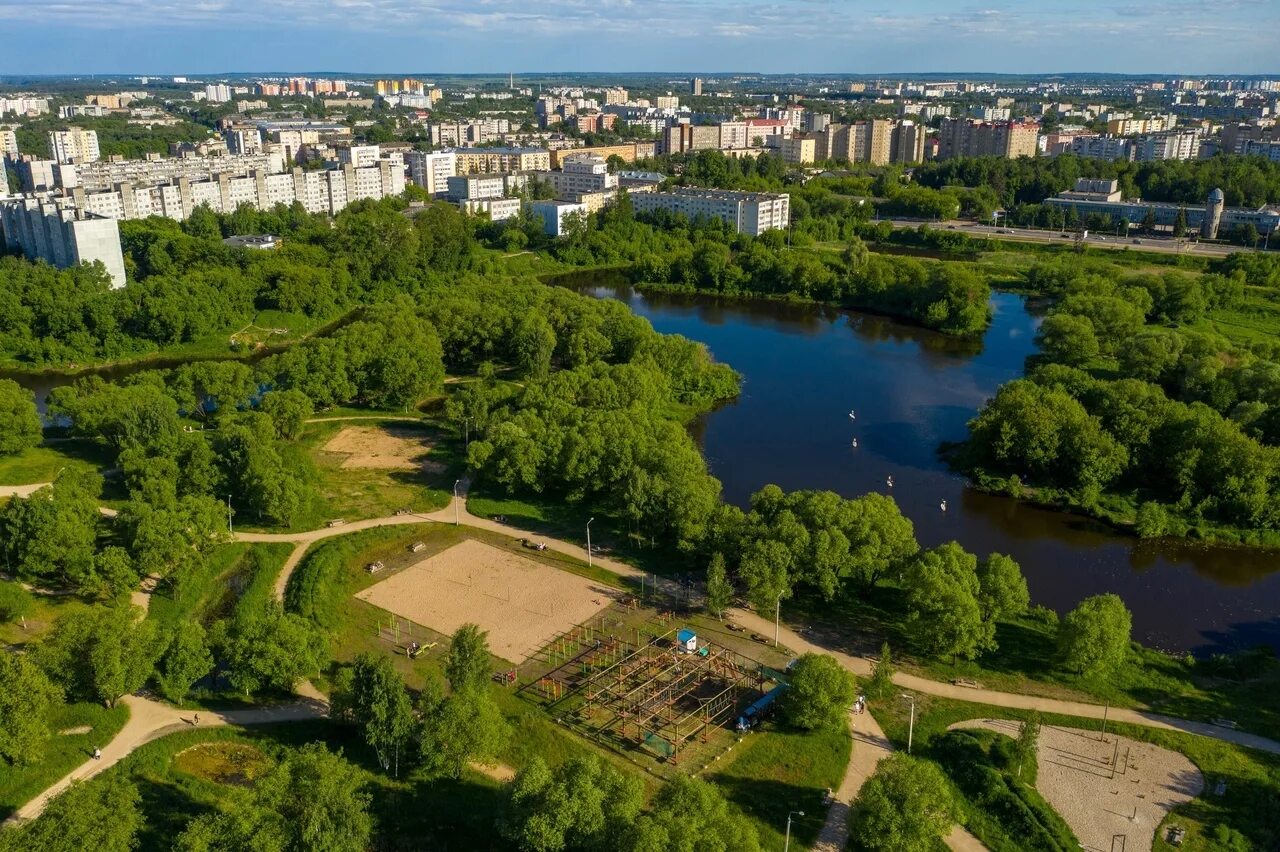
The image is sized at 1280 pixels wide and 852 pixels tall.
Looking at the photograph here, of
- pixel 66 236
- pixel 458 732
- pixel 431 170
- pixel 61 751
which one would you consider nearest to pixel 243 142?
pixel 431 170

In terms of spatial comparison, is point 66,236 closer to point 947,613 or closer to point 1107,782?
point 947,613

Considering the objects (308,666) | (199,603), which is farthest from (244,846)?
(199,603)

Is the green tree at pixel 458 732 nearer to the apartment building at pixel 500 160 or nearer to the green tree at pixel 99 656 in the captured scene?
the green tree at pixel 99 656

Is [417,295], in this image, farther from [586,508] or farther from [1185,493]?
[1185,493]

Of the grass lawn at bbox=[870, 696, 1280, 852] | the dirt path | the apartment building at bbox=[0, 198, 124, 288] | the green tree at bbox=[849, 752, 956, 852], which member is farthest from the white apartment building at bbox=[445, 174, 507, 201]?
the green tree at bbox=[849, 752, 956, 852]

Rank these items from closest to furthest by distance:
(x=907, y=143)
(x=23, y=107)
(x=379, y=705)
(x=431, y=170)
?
1. (x=379, y=705)
2. (x=431, y=170)
3. (x=907, y=143)
4. (x=23, y=107)

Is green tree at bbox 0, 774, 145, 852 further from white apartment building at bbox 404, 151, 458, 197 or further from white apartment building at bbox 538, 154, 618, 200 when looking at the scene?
white apartment building at bbox 404, 151, 458, 197

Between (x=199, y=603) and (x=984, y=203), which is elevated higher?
(x=984, y=203)
